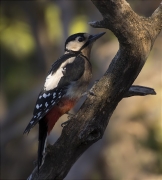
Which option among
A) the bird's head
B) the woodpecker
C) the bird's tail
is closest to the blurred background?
the bird's head

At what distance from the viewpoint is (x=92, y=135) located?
3619 millimetres

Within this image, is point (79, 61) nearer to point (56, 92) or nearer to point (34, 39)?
point (56, 92)

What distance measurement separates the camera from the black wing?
4043 mm

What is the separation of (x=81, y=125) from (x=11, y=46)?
6.44 meters

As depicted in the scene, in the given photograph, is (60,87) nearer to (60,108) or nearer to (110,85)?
(60,108)

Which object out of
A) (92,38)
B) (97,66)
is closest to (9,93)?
(97,66)

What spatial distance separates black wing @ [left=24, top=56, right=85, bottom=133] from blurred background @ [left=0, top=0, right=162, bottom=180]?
8.80 ft

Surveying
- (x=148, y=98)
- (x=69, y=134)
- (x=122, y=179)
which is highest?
(x=69, y=134)

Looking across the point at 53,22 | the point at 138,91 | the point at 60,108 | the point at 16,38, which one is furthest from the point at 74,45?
the point at 53,22

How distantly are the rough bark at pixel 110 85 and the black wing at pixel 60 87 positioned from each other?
0.33m

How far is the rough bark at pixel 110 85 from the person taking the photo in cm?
318

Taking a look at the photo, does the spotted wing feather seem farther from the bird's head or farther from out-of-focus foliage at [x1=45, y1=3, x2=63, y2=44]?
out-of-focus foliage at [x1=45, y1=3, x2=63, y2=44]

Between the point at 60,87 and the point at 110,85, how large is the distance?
0.72 m

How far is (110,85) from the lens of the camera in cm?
358
